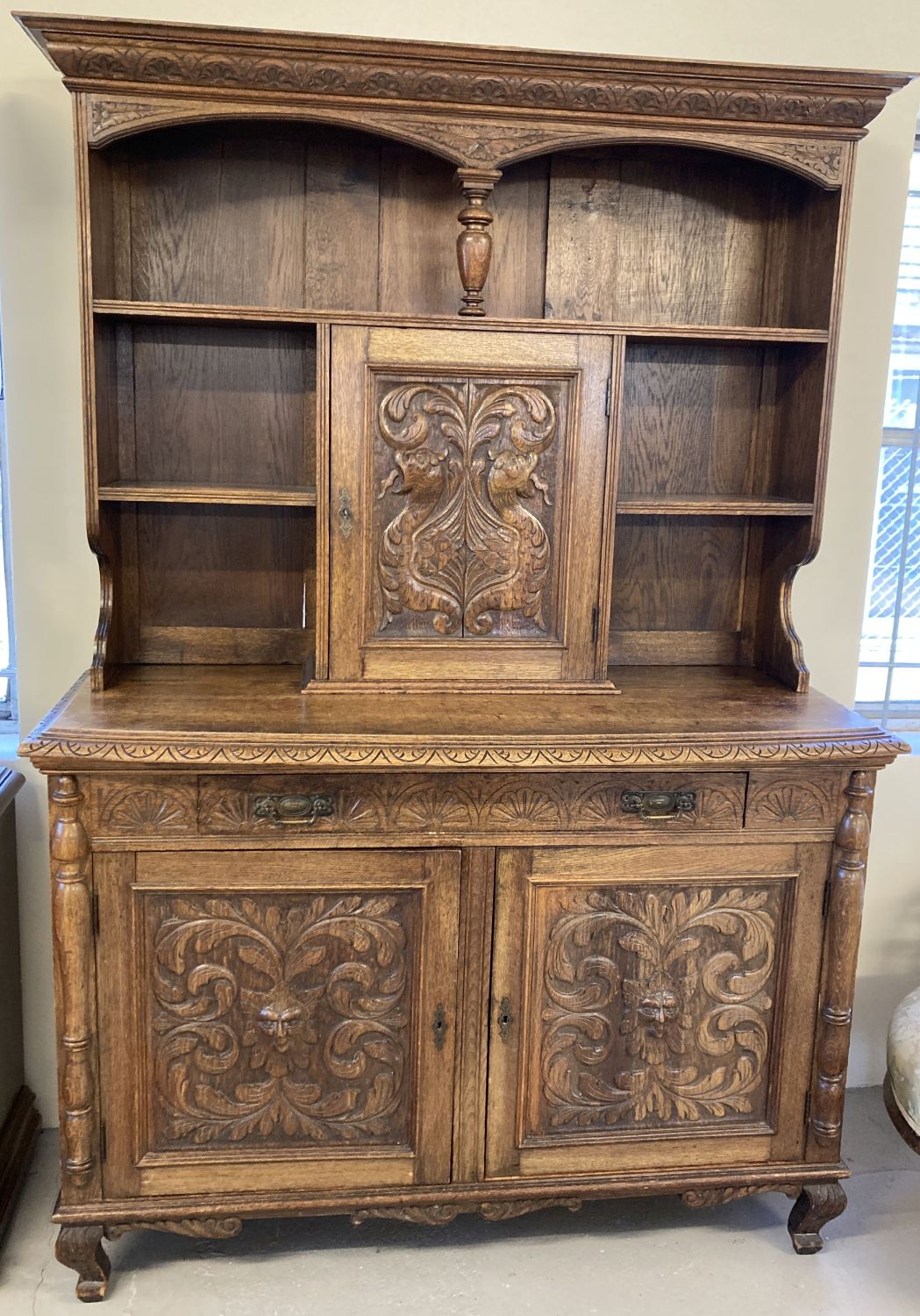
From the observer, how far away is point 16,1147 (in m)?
2.42

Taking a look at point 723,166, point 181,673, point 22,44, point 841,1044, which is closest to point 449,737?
point 181,673

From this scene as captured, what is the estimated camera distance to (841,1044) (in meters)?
2.19

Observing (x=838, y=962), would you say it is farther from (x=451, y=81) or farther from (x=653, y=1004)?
(x=451, y=81)

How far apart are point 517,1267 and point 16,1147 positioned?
110 cm

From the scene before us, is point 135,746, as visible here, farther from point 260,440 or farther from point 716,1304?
point 716,1304

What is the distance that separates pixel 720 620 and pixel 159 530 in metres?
1.28

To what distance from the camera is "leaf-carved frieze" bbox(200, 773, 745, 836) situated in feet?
6.49

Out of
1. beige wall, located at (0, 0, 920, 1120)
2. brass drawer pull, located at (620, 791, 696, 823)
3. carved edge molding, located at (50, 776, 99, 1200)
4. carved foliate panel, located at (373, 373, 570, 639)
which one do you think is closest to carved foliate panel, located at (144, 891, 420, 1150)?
carved edge molding, located at (50, 776, 99, 1200)

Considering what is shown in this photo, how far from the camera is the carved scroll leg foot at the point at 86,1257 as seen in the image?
2076 millimetres

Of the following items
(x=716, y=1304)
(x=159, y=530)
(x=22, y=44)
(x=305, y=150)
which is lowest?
(x=716, y=1304)

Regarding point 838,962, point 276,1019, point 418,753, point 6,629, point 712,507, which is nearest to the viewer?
point 418,753

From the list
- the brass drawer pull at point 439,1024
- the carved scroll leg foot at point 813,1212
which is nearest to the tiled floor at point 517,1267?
the carved scroll leg foot at point 813,1212

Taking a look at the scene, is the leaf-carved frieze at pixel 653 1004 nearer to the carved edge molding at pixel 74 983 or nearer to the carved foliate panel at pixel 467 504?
the carved foliate panel at pixel 467 504

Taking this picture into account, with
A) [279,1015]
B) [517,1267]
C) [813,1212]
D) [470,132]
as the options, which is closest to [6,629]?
[279,1015]
